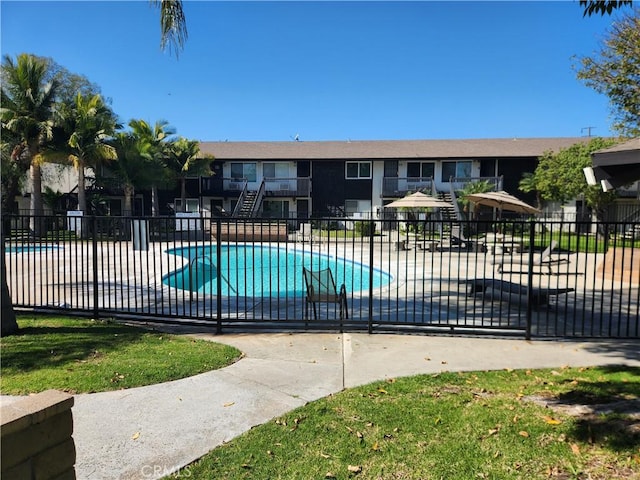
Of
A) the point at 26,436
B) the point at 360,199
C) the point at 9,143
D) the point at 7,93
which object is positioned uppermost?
the point at 7,93

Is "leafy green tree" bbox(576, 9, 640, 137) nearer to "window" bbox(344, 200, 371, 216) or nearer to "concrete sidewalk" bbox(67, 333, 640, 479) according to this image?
"concrete sidewalk" bbox(67, 333, 640, 479)

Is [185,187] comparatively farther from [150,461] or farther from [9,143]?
[150,461]

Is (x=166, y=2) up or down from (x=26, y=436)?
up

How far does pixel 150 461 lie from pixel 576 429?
131 inches

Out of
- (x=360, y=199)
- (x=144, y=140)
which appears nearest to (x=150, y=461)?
(x=144, y=140)

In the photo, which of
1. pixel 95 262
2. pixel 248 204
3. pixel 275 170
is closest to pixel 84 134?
pixel 248 204

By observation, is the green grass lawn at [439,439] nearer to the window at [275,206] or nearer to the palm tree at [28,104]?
the palm tree at [28,104]

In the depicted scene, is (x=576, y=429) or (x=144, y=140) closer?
(x=576, y=429)

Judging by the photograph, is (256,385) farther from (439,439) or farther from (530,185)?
(530,185)

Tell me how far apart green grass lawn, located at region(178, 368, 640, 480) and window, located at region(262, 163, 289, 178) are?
33.2 meters

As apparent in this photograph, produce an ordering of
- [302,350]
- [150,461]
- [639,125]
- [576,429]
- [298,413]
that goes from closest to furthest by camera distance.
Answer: [150,461] → [576,429] → [298,413] → [302,350] → [639,125]

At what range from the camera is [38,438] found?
212 centimetres

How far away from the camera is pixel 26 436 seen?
2.06m

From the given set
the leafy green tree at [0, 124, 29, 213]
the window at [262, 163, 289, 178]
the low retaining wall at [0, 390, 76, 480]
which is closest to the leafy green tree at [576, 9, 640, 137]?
the low retaining wall at [0, 390, 76, 480]
